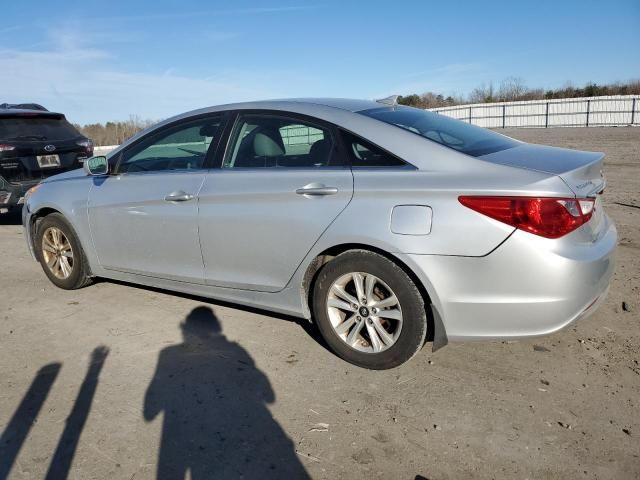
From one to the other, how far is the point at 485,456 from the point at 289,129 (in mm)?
2285

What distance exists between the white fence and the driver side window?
33456 millimetres

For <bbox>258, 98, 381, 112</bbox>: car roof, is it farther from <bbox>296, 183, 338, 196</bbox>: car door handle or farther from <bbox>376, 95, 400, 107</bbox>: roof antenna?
<bbox>296, 183, 338, 196</bbox>: car door handle

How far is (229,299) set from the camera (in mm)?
3768

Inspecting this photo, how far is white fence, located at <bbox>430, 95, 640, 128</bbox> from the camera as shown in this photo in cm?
3232

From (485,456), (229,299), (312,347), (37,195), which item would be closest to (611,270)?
(485,456)

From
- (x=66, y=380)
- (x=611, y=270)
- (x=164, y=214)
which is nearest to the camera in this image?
(x=611, y=270)

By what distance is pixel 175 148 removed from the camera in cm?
412

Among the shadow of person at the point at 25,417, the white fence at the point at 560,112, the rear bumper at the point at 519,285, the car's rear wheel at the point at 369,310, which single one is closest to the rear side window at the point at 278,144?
the car's rear wheel at the point at 369,310

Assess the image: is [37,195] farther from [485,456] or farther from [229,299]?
[485,456]

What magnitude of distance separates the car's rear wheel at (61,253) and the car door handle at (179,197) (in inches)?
52.4

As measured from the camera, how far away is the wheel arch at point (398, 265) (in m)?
2.93

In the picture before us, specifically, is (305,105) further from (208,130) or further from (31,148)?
(31,148)

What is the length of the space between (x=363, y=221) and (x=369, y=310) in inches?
21.2

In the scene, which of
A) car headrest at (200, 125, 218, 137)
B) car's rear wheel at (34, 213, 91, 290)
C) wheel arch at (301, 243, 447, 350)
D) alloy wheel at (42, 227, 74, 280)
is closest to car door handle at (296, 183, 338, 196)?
wheel arch at (301, 243, 447, 350)
